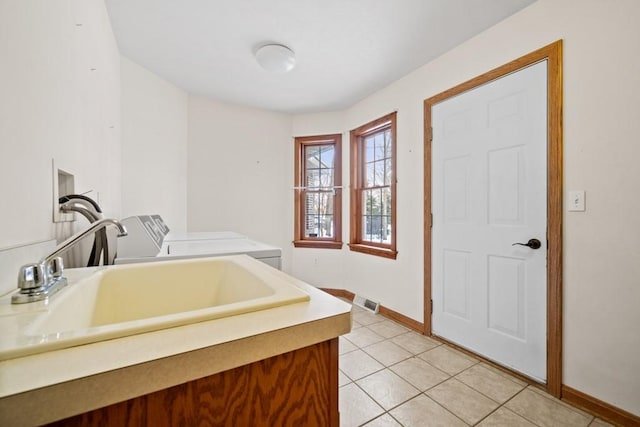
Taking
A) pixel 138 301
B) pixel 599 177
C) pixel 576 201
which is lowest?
pixel 138 301

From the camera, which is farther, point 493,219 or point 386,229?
point 386,229

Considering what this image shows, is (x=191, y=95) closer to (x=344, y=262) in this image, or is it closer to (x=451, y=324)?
(x=344, y=262)

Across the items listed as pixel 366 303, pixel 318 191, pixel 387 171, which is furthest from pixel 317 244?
pixel 387 171

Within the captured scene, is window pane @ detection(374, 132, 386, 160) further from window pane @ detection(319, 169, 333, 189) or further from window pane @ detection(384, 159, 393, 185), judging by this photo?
window pane @ detection(319, 169, 333, 189)

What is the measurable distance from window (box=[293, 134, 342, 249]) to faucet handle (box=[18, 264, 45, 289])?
125 inches

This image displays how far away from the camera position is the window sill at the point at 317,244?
367 centimetres

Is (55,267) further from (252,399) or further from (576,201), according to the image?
(576,201)

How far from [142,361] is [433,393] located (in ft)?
6.10

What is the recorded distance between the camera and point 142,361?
393 millimetres

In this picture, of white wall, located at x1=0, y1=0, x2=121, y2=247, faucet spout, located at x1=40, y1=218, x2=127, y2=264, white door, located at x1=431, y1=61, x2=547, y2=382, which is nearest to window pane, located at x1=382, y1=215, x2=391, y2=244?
white door, located at x1=431, y1=61, x2=547, y2=382

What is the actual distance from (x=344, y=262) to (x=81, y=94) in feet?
9.91

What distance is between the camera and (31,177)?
78 cm

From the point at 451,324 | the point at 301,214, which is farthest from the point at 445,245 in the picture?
the point at 301,214

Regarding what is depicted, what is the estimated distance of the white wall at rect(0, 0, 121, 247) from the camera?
0.68m
